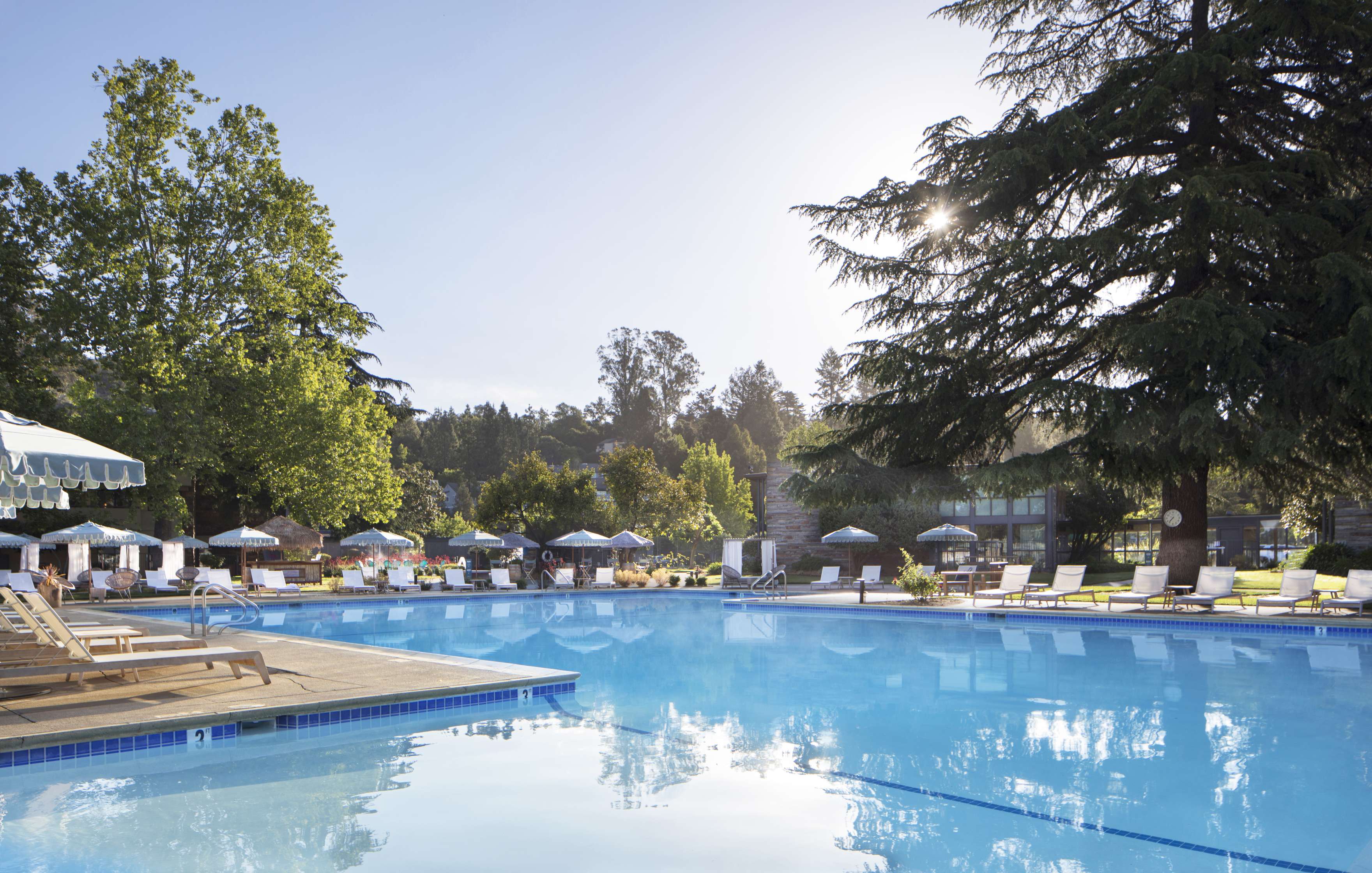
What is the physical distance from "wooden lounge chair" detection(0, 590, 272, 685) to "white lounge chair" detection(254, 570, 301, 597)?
15.4m

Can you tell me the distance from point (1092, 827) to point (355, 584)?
22.2 meters

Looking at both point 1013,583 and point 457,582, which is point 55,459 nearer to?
point 1013,583

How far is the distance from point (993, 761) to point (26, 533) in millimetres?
27536

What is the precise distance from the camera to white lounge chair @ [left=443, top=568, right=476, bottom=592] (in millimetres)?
26000

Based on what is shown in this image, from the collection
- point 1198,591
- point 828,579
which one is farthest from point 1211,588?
point 828,579

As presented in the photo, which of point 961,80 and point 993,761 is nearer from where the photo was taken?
point 993,761

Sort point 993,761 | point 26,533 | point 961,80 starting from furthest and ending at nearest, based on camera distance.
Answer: point 26,533, point 961,80, point 993,761

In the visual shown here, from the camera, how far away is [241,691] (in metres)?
8.04

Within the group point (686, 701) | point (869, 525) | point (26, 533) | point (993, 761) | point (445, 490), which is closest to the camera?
point (993, 761)

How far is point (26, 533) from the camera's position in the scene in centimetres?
2598

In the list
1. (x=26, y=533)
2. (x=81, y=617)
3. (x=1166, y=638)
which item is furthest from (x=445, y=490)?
(x=1166, y=638)

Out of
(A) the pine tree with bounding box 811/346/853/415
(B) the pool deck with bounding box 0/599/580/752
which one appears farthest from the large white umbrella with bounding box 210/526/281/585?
(A) the pine tree with bounding box 811/346/853/415

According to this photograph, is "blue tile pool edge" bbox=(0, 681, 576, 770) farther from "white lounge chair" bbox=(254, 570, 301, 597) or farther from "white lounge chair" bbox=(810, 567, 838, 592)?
"white lounge chair" bbox=(810, 567, 838, 592)

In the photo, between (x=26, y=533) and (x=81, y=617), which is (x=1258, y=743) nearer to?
(x=81, y=617)
